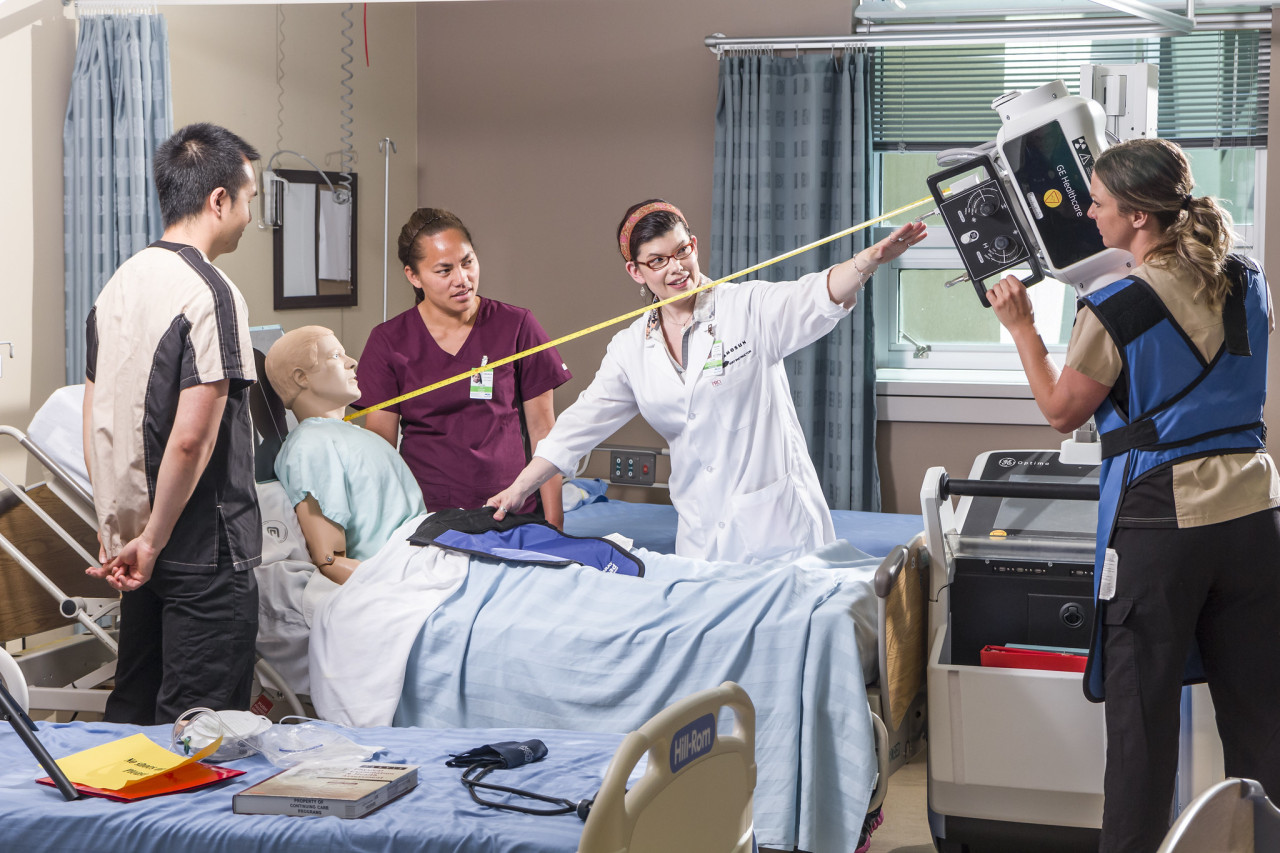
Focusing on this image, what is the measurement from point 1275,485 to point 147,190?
269 cm

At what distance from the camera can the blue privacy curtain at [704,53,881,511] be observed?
4.25 m

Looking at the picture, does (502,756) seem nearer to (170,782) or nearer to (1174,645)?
(170,782)

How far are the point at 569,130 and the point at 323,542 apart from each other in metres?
2.54

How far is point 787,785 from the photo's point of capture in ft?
6.77

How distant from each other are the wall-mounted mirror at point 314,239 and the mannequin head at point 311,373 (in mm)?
1359

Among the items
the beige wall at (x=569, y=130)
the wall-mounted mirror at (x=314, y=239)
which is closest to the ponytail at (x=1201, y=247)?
the beige wall at (x=569, y=130)

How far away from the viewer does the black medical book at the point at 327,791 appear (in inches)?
60.7

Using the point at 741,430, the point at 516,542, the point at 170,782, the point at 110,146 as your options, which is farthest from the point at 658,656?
the point at 110,146

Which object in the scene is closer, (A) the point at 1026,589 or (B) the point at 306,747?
(B) the point at 306,747

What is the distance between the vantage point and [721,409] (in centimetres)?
265

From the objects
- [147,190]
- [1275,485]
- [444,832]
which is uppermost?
[147,190]

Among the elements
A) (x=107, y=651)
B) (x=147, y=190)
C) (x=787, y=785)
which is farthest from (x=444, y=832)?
(x=147, y=190)

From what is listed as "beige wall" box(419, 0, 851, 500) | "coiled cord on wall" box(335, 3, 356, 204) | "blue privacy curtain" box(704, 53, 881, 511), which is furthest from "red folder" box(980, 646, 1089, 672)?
"coiled cord on wall" box(335, 3, 356, 204)

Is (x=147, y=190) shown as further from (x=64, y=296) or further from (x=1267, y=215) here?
(x=1267, y=215)
